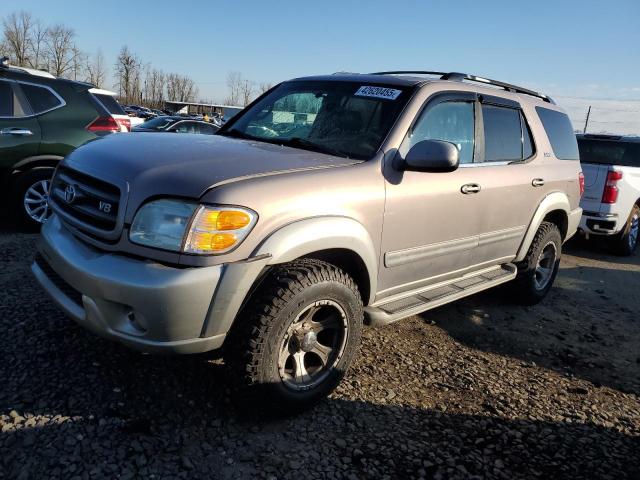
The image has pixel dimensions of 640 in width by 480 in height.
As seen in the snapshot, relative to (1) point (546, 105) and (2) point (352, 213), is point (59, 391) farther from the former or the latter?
(1) point (546, 105)

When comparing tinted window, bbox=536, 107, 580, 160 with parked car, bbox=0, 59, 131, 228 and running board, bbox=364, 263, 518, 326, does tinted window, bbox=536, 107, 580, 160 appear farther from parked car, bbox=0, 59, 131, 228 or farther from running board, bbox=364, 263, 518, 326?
parked car, bbox=0, 59, 131, 228

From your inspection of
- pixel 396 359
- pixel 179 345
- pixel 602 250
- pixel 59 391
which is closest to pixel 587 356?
pixel 396 359

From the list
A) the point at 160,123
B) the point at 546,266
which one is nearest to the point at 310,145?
the point at 546,266

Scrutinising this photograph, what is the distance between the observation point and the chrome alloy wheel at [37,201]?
219 inches

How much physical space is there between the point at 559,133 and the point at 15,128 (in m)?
5.62

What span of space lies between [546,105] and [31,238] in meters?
5.43

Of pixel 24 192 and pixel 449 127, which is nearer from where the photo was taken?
pixel 449 127

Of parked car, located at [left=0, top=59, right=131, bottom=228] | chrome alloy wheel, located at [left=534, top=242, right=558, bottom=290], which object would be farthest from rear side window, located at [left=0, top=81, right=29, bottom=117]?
chrome alloy wheel, located at [left=534, top=242, right=558, bottom=290]

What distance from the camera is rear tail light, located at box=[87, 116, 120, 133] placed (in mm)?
5880

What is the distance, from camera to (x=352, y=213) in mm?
2787

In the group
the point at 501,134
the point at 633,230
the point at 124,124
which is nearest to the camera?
the point at 501,134

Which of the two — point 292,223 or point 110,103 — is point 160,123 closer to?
point 110,103

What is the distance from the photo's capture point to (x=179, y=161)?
256cm

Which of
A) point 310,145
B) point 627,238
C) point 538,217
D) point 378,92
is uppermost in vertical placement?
point 378,92
